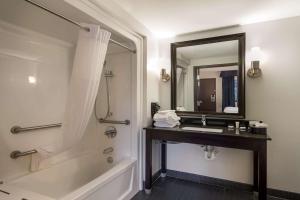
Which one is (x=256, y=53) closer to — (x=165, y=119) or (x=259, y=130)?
(x=259, y=130)

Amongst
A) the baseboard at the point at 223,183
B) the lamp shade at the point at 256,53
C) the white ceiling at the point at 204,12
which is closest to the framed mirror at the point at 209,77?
the lamp shade at the point at 256,53

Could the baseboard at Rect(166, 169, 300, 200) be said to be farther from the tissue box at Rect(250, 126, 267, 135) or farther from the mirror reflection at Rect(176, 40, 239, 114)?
the mirror reflection at Rect(176, 40, 239, 114)

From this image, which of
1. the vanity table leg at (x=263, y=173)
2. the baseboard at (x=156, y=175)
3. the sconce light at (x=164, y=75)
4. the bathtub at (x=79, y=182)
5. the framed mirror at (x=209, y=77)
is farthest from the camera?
the sconce light at (x=164, y=75)

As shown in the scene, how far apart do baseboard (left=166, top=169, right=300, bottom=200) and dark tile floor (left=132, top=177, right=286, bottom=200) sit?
0.06m

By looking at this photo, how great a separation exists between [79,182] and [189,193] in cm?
144

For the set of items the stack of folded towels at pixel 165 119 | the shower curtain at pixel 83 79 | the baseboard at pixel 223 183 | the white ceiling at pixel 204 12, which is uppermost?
the white ceiling at pixel 204 12

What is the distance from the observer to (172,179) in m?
2.65

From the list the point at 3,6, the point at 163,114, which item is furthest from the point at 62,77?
the point at 163,114

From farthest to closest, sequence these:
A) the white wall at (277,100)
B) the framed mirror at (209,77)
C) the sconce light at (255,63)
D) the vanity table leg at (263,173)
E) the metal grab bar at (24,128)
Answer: the framed mirror at (209,77)
the sconce light at (255,63)
the white wall at (277,100)
the metal grab bar at (24,128)
the vanity table leg at (263,173)

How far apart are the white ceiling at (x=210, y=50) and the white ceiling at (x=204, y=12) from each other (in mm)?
243

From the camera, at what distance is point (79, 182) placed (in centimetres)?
232

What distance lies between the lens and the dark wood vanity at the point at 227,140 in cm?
169

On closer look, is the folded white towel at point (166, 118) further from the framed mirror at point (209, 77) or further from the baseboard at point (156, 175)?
the baseboard at point (156, 175)

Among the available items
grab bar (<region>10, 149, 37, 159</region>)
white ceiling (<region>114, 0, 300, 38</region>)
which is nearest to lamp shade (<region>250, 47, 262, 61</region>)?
white ceiling (<region>114, 0, 300, 38</region>)
